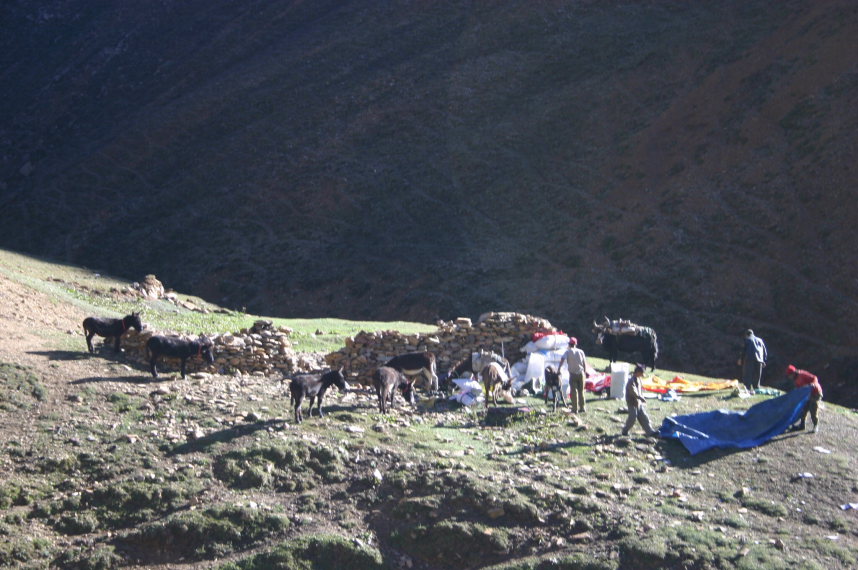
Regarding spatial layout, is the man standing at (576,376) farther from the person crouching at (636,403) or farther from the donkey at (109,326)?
the donkey at (109,326)

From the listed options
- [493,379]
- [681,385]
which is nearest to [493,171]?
[681,385]

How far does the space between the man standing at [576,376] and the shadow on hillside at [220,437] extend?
6.10 metres

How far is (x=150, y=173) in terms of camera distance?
2299 inches

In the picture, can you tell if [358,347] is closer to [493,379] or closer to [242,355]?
[242,355]

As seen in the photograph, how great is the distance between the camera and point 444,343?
2233cm

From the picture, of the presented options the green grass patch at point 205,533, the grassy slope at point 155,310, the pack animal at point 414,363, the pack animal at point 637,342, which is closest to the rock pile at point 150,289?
the grassy slope at point 155,310

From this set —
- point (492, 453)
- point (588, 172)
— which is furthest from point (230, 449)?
point (588, 172)

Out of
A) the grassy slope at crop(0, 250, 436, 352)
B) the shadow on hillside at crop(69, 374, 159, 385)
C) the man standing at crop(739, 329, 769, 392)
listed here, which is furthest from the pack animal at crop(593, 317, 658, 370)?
the shadow on hillside at crop(69, 374, 159, 385)

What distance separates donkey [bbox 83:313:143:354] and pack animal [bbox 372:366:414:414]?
5890 mm

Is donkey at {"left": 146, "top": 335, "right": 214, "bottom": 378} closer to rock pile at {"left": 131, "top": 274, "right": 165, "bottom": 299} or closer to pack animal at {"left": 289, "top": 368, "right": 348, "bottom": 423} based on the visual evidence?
pack animal at {"left": 289, "top": 368, "right": 348, "bottom": 423}

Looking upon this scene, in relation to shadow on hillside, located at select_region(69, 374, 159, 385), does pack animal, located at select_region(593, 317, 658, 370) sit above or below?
above

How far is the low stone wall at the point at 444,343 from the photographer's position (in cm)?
2148

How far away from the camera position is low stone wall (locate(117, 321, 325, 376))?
2022cm

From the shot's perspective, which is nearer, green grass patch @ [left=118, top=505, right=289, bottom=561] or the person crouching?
green grass patch @ [left=118, top=505, right=289, bottom=561]
